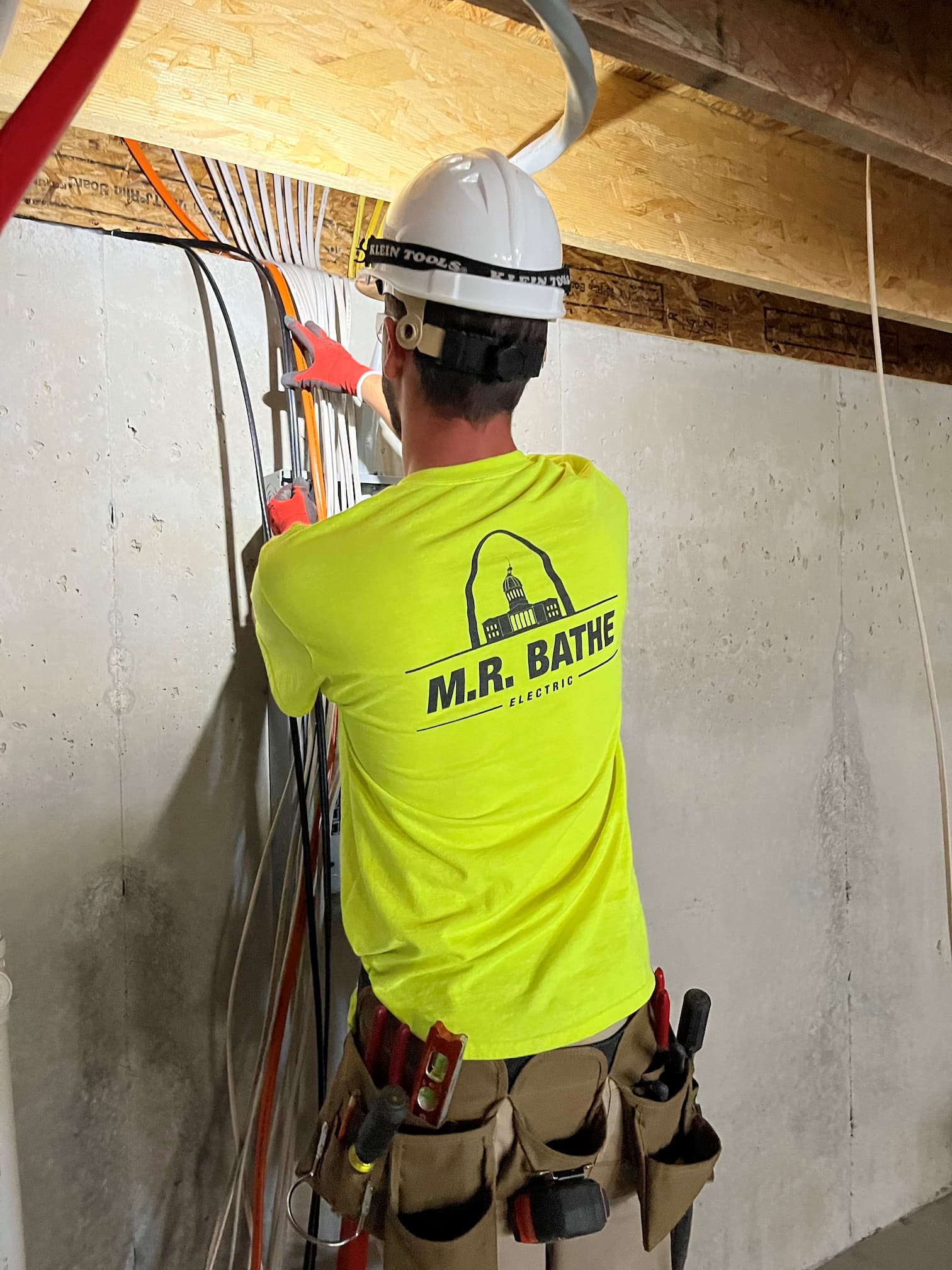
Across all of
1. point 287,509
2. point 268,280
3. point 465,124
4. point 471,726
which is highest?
point 465,124

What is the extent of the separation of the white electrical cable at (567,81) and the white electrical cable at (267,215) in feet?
1.53

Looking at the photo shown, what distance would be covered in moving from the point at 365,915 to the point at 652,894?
1.05 m

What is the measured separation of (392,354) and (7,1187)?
3.24 feet

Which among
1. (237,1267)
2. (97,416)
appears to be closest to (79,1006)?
(237,1267)

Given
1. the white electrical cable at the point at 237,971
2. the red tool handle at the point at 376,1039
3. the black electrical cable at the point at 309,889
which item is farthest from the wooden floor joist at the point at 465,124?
the red tool handle at the point at 376,1039

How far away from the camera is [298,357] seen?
4.79ft

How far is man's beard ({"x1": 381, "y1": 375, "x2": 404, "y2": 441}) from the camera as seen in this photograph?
1188 mm

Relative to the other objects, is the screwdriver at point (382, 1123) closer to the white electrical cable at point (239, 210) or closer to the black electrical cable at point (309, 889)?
the black electrical cable at point (309, 889)

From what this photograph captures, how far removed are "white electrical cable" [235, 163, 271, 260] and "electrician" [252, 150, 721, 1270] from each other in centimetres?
42

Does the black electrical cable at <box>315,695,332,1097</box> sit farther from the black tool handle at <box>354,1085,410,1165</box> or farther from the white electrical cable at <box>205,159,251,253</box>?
the white electrical cable at <box>205,159,251,253</box>

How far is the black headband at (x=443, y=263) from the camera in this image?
3.56ft

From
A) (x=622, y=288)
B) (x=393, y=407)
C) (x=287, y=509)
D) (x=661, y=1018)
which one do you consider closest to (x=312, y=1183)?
(x=661, y=1018)

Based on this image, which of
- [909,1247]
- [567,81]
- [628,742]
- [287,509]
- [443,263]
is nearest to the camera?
[567,81]

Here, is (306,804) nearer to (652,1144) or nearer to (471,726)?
(471,726)
